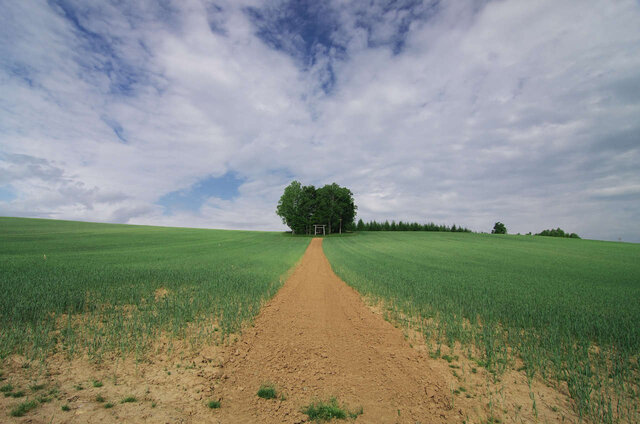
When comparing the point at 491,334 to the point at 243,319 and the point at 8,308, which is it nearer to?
the point at 243,319

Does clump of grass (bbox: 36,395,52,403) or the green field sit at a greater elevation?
the green field

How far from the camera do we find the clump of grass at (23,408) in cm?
423

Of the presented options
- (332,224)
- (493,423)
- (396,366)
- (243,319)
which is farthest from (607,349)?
(332,224)

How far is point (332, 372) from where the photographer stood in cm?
611

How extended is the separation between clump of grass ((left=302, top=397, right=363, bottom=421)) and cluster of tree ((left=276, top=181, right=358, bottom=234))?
6831 cm

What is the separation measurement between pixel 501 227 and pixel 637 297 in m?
116

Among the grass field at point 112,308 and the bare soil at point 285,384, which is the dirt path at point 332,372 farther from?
the grass field at point 112,308

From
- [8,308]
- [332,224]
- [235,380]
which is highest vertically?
[332,224]

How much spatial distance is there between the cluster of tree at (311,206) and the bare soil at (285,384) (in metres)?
65.6

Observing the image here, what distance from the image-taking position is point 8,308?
28.6ft

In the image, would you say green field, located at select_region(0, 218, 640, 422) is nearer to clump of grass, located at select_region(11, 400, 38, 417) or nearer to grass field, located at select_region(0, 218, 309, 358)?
grass field, located at select_region(0, 218, 309, 358)

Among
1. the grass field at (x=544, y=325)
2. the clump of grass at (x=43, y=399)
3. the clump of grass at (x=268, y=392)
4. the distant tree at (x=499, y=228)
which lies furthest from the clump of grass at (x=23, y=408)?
the distant tree at (x=499, y=228)

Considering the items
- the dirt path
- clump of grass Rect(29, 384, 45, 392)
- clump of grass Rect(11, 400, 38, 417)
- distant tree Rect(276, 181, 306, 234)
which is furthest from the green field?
distant tree Rect(276, 181, 306, 234)

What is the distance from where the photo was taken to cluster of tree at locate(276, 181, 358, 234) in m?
73.7
